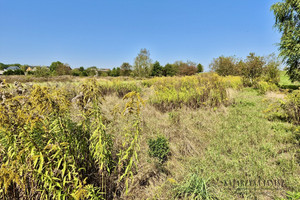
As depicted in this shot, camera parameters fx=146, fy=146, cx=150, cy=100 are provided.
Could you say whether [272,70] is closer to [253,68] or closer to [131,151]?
[253,68]

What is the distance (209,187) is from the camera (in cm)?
163

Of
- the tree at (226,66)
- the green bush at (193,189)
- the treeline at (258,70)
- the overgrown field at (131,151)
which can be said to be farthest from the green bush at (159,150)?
the tree at (226,66)

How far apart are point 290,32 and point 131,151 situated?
13411 millimetres

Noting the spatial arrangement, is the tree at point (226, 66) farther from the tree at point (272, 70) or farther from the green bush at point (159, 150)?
the green bush at point (159, 150)

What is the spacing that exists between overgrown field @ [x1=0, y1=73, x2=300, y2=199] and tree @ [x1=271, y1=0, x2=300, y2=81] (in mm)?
8523

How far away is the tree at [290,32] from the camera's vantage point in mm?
9273

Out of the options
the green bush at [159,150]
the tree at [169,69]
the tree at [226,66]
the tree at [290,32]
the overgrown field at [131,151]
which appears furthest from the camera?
the tree at [169,69]

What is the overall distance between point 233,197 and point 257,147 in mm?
1380

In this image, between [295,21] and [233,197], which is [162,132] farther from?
[295,21]

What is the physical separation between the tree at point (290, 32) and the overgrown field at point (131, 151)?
8523 mm

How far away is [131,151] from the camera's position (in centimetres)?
152

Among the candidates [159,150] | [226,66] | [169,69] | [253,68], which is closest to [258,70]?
[253,68]

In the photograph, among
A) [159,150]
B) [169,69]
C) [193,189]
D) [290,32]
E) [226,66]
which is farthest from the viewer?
[169,69]

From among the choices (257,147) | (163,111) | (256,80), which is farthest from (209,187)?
(256,80)
